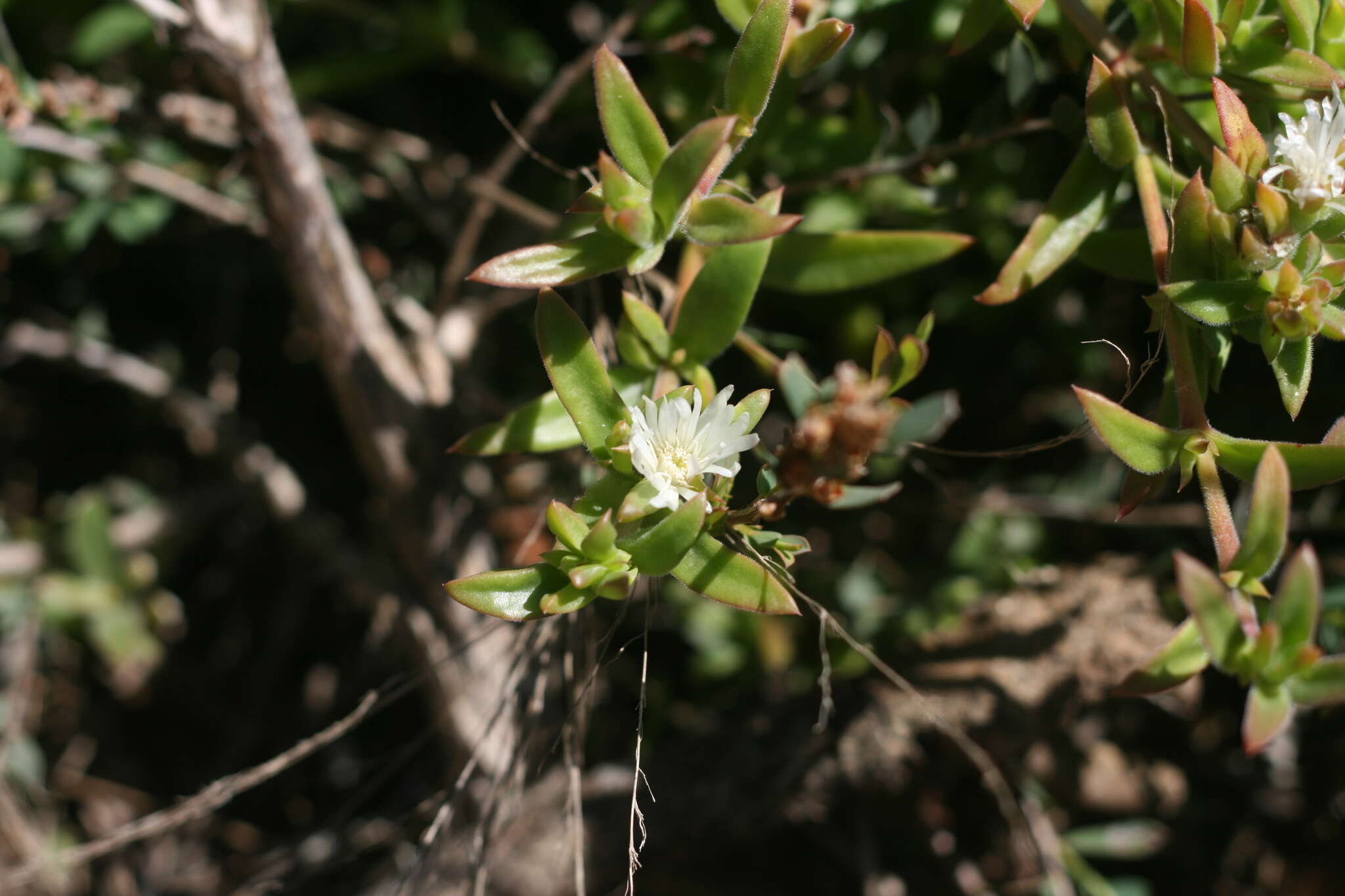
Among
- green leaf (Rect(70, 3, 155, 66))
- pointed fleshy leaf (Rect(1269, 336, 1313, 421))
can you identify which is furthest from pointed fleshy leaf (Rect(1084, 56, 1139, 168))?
green leaf (Rect(70, 3, 155, 66))

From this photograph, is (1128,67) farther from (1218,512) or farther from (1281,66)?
(1218,512)

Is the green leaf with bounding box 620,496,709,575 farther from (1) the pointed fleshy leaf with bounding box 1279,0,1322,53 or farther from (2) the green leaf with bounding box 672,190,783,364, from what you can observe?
(1) the pointed fleshy leaf with bounding box 1279,0,1322,53

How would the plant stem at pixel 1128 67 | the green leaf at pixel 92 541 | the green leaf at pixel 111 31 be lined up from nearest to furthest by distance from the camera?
1. the plant stem at pixel 1128 67
2. the green leaf at pixel 111 31
3. the green leaf at pixel 92 541

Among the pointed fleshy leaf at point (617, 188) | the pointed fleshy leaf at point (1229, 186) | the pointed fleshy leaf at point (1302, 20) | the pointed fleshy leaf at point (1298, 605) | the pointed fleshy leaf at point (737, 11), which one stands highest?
the pointed fleshy leaf at point (737, 11)

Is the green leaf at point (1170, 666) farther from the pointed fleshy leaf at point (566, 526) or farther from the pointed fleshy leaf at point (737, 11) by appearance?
the pointed fleshy leaf at point (737, 11)

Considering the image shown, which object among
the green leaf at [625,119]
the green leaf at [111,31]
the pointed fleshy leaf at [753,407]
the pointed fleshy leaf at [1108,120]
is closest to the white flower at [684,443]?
the pointed fleshy leaf at [753,407]

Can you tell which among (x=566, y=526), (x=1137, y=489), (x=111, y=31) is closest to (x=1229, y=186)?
(x=1137, y=489)
